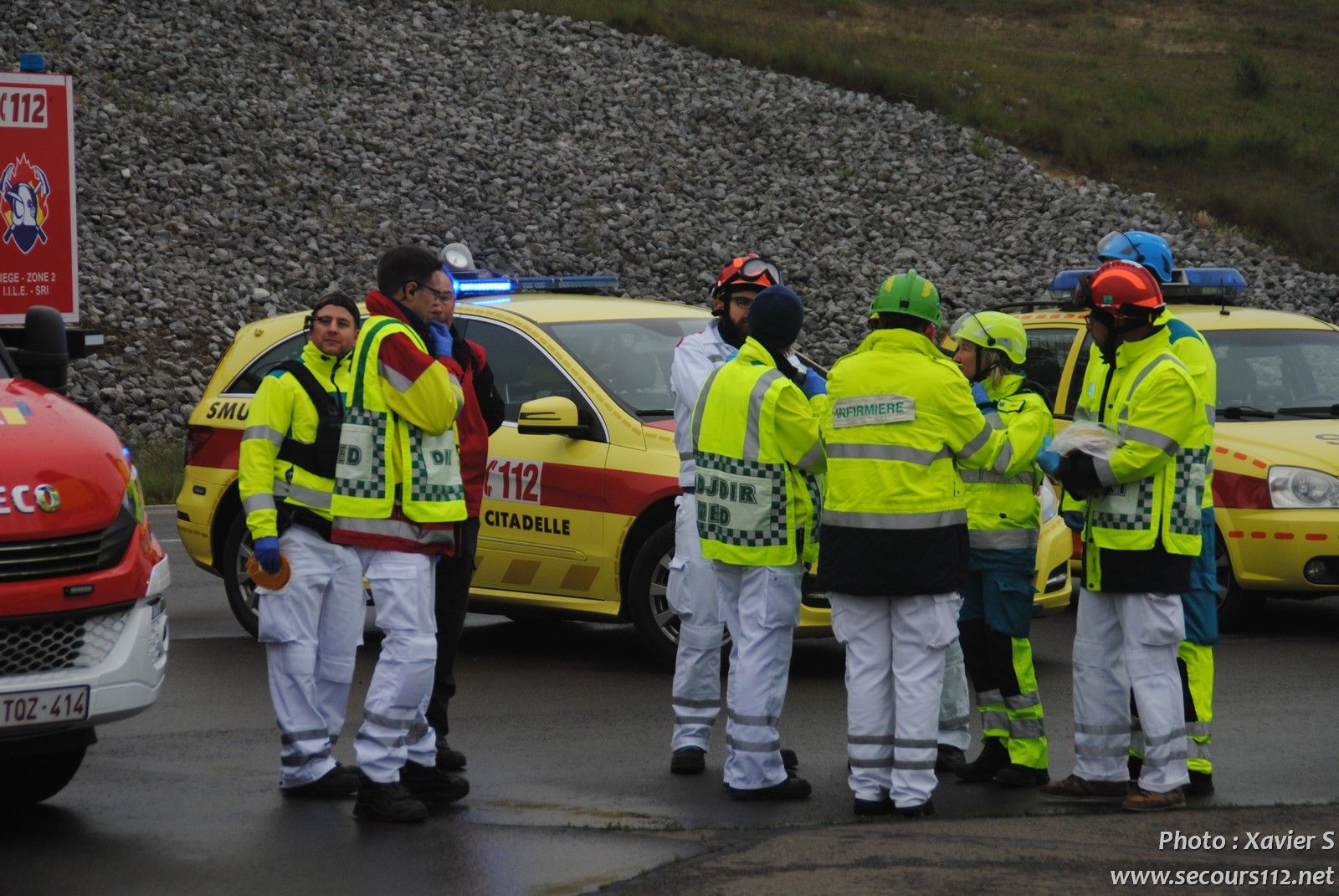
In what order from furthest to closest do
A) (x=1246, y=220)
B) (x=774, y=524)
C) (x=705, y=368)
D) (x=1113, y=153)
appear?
(x=1113, y=153), (x=1246, y=220), (x=705, y=368), (x=774, y=524)

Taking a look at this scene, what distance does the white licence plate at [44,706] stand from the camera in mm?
5578

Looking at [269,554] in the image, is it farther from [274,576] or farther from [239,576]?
[239,576]

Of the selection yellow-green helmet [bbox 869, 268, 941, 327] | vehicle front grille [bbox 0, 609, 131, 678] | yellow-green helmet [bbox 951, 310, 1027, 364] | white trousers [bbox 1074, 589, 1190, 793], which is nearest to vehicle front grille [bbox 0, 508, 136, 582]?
vehicle front grille [bbox 0, 609, 131, 678]

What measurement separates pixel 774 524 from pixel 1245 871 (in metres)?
2.03

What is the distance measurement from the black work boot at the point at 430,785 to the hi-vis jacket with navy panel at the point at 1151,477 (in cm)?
245

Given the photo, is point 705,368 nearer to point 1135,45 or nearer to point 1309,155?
point 1309,155

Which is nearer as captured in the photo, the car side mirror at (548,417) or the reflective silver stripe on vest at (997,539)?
the reflective silver stripe on vest at (997,539)

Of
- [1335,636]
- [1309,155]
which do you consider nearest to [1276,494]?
[1335,636]

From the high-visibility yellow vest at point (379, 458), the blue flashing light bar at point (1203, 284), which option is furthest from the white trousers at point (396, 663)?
the blue flashing light bar at point (1203, 284)

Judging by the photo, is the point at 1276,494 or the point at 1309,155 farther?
the point at 1309,155

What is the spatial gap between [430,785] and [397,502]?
3.56 feet

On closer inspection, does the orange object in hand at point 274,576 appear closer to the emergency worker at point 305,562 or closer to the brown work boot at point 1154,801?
the emergency worker at point 305,562

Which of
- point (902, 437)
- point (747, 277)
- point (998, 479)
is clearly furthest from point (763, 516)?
point (747, 277)

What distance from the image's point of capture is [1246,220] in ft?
121
